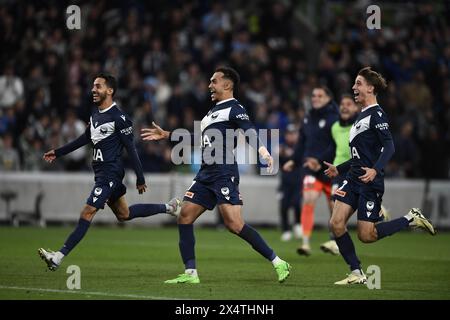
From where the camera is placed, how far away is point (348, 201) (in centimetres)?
1305

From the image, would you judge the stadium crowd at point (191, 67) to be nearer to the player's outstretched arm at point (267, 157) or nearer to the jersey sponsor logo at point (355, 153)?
the jersey sponsor logo at point (355, 153)

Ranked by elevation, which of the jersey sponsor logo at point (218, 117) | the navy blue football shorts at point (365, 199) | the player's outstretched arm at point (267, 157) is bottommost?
the navy blue football shorts at point (365, 199)

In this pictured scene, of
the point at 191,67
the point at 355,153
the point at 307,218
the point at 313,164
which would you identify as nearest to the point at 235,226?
the point at 355,153

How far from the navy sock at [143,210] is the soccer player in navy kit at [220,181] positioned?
1.96 m

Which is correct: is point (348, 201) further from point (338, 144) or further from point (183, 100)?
point (183, 100)

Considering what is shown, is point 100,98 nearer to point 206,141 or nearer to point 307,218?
point 206,141

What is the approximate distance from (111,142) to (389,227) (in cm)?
376

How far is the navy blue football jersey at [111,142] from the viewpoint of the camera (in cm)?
1409

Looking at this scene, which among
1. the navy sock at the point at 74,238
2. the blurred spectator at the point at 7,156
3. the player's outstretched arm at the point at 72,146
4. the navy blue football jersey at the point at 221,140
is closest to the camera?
the navy blue football jersey at the point at 221,140

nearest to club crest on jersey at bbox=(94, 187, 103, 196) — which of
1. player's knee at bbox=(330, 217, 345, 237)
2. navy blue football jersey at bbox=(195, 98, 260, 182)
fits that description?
navy blue football jersey at bbox=(195, 98, 260, 182)

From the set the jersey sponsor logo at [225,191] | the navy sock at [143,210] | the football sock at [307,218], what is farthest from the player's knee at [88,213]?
the football sock at [307,218]

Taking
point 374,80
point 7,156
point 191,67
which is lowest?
point 7,156

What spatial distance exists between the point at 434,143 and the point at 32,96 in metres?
10.1

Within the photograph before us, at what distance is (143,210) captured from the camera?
15258mm
